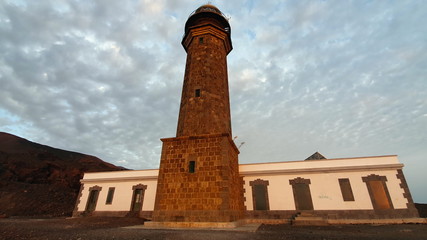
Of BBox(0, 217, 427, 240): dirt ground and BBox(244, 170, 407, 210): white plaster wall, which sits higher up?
BBox(244, 170, 407, 210): white plaster wall

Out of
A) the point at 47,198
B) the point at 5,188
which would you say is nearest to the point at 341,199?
the point at 47,198

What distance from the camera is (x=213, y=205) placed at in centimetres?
846

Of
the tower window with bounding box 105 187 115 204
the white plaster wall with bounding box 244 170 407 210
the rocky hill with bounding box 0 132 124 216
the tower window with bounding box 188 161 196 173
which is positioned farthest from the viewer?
the rocky hill with bounding box 0 132 124 216

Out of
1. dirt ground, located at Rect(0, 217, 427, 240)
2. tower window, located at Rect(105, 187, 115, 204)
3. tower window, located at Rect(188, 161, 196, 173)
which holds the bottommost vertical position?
dirt ground, located at Rect(0, 217, 427, 240)

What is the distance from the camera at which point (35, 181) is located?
2625 cm

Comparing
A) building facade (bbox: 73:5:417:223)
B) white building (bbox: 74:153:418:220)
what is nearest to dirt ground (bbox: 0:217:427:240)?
building facade (bbox: 73:5:417:223)

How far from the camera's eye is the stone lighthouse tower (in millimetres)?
8633

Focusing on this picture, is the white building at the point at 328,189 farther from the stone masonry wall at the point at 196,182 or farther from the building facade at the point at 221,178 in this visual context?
the stone masonry wall at the point at 196,182

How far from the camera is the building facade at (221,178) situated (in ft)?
29.3

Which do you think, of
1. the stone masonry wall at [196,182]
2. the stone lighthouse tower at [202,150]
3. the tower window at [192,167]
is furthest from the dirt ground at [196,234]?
the tower window at [192,167]

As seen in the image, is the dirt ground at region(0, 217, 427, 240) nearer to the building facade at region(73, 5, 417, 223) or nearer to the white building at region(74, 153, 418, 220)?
the building facade at region(73, 5, 417, 223)

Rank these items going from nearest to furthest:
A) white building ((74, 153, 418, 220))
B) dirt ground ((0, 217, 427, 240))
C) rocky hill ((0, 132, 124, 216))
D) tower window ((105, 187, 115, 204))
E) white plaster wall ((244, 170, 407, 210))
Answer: dirt ground ((0, 217, 427, 240)) < white building ((74, 153, 418, 220)) < white plaster wall ((244, 170, 407, 210)) < tower window ((105, 187, 115, 204)) < rocky hill ((0, 132, 124, 216))

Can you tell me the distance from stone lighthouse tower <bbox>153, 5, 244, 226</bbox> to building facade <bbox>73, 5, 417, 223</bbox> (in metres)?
0.04

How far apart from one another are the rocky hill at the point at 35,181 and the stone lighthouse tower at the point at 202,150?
1862 cm
